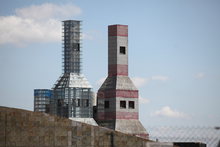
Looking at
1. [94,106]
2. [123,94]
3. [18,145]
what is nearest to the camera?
[18,145]

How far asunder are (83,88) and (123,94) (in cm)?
899

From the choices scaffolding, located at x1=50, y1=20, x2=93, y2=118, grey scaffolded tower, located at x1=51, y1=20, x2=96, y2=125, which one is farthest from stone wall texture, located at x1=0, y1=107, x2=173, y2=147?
scaffolding, located at x1=50, y1=20, x2=93, y2=118

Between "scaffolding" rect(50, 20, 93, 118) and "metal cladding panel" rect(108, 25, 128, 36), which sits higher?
"metal cladding panel" rect(108, 25, 128, 36)

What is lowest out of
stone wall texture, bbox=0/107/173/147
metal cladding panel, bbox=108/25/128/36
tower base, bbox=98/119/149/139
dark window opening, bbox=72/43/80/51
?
tower base, bbox=98/119/149/139

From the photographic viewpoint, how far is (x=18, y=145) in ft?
172

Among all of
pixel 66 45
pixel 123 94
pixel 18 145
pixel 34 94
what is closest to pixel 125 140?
pixel 18 145

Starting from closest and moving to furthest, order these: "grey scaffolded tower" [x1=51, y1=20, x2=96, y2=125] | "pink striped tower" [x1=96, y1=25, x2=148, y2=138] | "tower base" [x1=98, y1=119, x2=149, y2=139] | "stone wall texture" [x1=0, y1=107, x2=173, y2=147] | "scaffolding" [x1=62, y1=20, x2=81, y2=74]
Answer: "stone wall texture" [x1=0, y1=107, x2=173, y2=147] < "tower base" [x1=98, y1=119, x2=149, y2=139] < "pink striped tower" [x1=96, y1=25, x2=148, y2=138] < "grey scaffolded tower" [x1=51, y1=20, x2=96, y2=125] < "scaffolding" [x1=62, y1=20, x2=81, y2=74]

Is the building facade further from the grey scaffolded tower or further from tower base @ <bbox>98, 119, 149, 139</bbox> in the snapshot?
tower base @ <bbox>98, 119, 149, 139</bbox>

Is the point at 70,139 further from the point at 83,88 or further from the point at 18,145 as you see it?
the point at 83,88

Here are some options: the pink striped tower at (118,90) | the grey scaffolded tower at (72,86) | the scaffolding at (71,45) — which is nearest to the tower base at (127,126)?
the pink striped tower at (118,90)

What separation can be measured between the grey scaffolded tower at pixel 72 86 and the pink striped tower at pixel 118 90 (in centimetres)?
428

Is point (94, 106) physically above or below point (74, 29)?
below

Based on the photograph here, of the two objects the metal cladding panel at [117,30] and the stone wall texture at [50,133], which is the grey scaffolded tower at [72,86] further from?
the stone wall texture at [50,133]

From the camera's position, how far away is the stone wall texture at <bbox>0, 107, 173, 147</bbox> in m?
52.6
